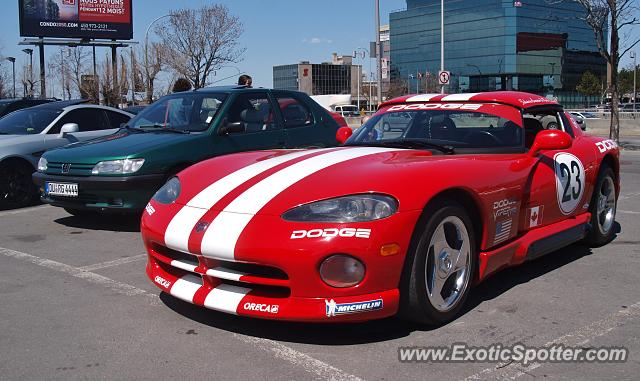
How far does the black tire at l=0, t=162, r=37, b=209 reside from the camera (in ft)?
28.0

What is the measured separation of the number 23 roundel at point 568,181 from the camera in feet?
15.9

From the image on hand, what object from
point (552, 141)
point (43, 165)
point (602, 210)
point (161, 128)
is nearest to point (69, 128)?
point (43, 165)

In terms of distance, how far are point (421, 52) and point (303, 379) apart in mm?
91345

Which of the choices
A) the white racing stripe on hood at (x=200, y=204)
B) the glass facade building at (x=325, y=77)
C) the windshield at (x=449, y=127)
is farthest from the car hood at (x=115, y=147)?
the glass facade building at (x=325, y=77)

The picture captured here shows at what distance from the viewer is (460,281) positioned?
3.88 meters

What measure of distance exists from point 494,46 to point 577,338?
83.3 metres

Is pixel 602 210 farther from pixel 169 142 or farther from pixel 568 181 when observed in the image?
pixel 169 142

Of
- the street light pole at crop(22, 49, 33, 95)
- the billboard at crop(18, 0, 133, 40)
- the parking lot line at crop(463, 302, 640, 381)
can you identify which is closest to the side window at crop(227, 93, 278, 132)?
the parking lot line at crop(463, 302, 640, 381)

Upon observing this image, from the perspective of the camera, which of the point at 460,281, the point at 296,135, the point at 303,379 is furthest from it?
the point at 296,135

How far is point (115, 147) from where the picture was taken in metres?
6.73

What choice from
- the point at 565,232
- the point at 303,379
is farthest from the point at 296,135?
the point at 303,379

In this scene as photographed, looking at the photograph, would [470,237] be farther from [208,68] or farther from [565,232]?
[208,68]

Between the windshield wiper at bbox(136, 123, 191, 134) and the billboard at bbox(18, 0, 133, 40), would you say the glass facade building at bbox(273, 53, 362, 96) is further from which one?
the windshield wiper at bbox(136, 123, 191, 134)

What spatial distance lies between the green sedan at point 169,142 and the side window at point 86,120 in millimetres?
2066
